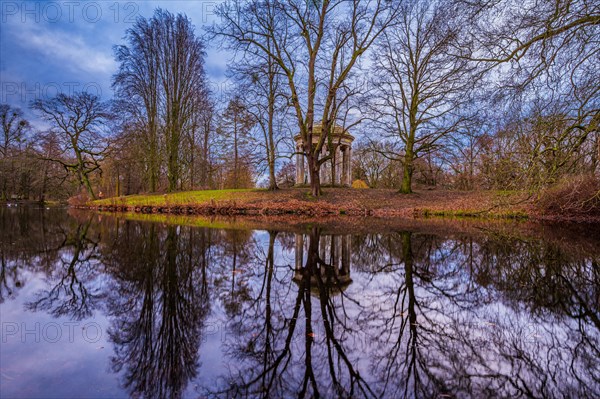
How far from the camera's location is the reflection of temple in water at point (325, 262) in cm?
361

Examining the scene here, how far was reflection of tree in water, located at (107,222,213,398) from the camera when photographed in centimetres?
171

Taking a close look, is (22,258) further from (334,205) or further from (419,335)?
(334,205)

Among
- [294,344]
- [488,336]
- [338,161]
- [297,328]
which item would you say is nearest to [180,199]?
[338,161]

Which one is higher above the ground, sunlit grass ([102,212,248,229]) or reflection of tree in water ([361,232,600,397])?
sunlit grass ([102,212,248,229])

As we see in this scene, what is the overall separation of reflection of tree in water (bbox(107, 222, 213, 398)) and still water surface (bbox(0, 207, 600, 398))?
0.01 metres

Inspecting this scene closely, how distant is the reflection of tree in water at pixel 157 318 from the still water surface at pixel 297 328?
0.04ft

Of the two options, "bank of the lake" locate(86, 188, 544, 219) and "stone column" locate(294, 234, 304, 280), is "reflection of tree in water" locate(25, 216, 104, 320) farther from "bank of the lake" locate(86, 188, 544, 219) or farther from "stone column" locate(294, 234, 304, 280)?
"bank of the lake" locate(86, 188, 544, 219)

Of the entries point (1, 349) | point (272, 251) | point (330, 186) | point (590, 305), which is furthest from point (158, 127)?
point (590, 305)

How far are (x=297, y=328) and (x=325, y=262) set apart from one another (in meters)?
2.34

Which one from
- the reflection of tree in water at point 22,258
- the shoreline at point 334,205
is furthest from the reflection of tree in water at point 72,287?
the shoreline at point 334,205

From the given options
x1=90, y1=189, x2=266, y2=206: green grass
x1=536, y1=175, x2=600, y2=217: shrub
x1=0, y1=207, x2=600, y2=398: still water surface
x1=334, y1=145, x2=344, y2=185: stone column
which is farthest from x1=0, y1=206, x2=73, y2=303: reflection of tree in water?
x1=334, y1=145, x2=344, y2=185: stone column

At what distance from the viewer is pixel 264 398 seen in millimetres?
1521

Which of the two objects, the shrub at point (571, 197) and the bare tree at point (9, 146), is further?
the bare tree at point (9, 146)

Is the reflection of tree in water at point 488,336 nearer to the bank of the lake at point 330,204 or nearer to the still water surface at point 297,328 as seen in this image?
the still water surface at point 297,328
